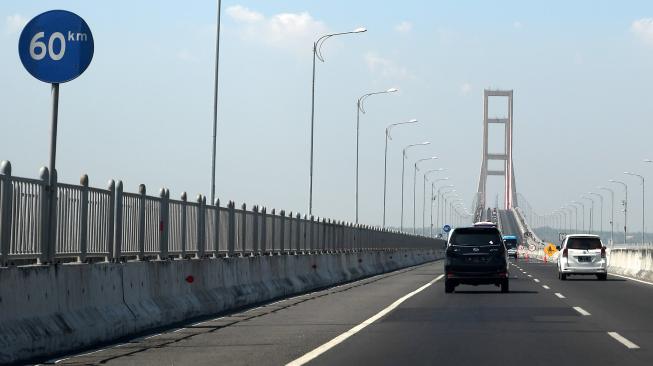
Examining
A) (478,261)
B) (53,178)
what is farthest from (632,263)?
(53,178)

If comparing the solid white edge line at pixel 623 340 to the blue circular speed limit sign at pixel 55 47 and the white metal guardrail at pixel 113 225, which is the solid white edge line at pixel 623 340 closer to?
the white metal guardrail at pixel 113 225

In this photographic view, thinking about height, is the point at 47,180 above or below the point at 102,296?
above

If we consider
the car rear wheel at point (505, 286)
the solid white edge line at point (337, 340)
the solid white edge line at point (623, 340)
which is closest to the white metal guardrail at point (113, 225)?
the solid white edge line at point (337, 340)

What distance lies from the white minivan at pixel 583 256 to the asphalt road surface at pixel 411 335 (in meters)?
13.5

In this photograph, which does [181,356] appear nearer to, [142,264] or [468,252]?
[142,264]

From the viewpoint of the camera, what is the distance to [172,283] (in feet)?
62.2

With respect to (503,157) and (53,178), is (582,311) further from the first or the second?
(503,157)

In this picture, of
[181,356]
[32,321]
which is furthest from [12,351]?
[181,356]

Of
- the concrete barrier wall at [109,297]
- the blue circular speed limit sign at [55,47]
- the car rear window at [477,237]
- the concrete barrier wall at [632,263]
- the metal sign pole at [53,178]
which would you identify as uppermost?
the blue circular speed limit sign at [55,47]

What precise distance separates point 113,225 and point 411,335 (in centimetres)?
438

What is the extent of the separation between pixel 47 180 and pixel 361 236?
41184 millimetres

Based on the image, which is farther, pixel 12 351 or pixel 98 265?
pixel 98 265

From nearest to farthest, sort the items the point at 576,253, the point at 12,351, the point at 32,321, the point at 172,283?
the point at 12,351 < the point at 32,321 < the point at 172,283 < the point at 576,253

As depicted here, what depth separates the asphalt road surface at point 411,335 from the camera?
42.9 feet
